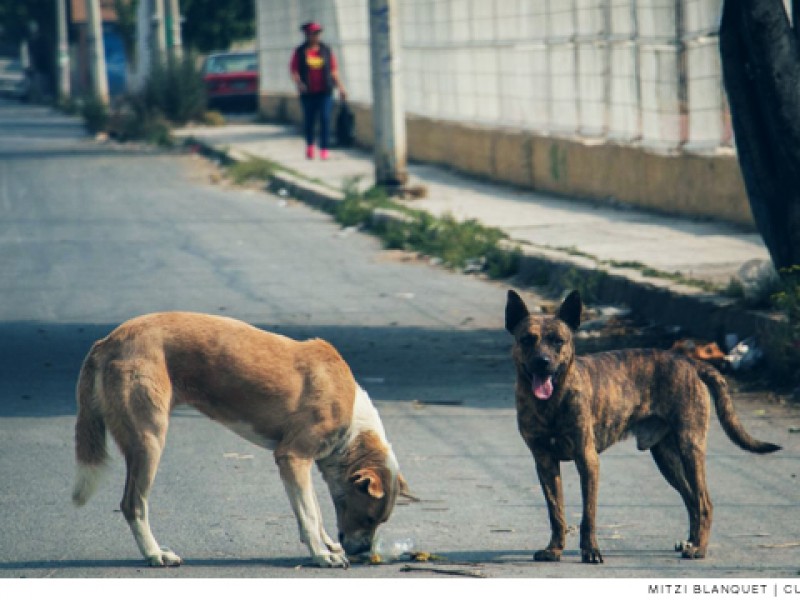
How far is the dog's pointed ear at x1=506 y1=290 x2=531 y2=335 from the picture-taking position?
5.50 meters

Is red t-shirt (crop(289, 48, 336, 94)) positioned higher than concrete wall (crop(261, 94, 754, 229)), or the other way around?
red t-shirt (crop(289, 48, 336, 94))

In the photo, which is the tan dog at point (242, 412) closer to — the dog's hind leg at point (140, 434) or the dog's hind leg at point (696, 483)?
the dog's hind leg at point (140, 434)

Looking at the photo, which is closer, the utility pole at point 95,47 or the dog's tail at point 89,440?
the dog's tail at point 89,440

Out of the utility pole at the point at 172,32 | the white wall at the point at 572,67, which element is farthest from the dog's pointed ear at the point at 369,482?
the utility pole at the point at 172,32

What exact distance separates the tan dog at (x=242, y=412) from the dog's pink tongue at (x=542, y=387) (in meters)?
0.59

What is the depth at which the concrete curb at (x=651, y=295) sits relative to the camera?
9305mm

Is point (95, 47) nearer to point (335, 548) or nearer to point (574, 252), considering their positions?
point (574, 252)

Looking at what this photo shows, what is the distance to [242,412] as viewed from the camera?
5.52 m

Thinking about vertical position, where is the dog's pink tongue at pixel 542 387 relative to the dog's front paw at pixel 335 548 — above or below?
above

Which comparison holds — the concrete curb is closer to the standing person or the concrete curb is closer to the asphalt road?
the asphalt road

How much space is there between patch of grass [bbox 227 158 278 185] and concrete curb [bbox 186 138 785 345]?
8.78 m

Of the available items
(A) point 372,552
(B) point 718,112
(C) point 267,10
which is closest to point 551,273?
(B) point 718,112

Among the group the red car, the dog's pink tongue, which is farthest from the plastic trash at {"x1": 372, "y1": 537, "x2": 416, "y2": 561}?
the red car

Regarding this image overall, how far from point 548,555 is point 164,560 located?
1.30 m
